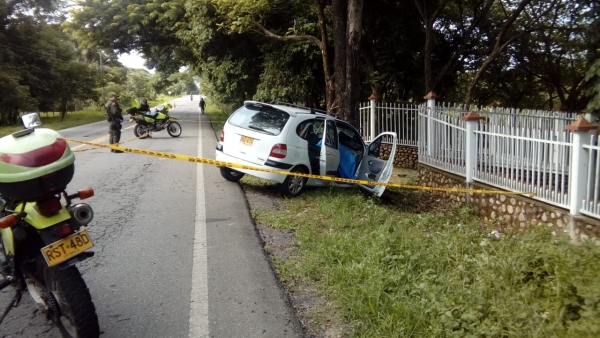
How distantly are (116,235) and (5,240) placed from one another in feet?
7.98

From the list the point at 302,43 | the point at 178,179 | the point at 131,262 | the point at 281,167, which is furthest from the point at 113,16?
the point at 131,262

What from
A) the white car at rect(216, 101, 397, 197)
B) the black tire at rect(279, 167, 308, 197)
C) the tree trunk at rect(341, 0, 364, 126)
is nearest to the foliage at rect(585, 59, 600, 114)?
the white car at rect(216, 101, 397, 197)

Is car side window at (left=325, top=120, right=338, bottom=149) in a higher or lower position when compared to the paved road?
higher

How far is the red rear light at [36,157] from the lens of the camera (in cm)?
323

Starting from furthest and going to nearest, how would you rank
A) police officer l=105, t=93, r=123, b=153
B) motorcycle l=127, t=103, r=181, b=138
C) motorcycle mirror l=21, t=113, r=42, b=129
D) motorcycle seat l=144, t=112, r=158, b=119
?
1. motorcycle seat l=144, t=112, r=158, b=119
2. motorcycle l=127, t=103, r=181, b=138
3. police officer l=105, t=93, r=123, b=153
4. motorcycle mirror l=21, t=113, r=42, b=129

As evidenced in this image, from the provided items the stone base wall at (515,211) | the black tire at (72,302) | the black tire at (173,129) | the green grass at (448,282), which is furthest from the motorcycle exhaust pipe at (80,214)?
the black tire at (173,129)

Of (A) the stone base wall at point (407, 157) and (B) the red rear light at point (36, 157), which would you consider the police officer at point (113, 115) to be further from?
(B) the red rear light at point (36, 157)

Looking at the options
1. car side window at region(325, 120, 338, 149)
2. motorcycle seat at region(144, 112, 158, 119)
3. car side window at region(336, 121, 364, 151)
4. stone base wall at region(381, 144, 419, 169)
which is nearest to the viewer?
car side window at region(325, 120, 338, 149)

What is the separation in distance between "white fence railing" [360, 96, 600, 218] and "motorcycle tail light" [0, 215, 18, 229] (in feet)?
19.4

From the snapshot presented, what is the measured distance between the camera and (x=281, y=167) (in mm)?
8102

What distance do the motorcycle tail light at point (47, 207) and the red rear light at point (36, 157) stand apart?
0.83 feet

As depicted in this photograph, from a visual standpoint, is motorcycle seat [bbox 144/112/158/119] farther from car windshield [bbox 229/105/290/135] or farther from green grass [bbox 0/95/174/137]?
car windshield [bbox 229/105/290/135]

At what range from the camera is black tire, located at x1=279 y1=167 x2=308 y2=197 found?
8305 millimetres

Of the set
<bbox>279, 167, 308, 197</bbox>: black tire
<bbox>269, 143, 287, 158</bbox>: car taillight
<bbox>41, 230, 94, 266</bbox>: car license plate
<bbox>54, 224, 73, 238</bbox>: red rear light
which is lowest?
<bbox>279, 167, 308, 197</bbox>: black tire
